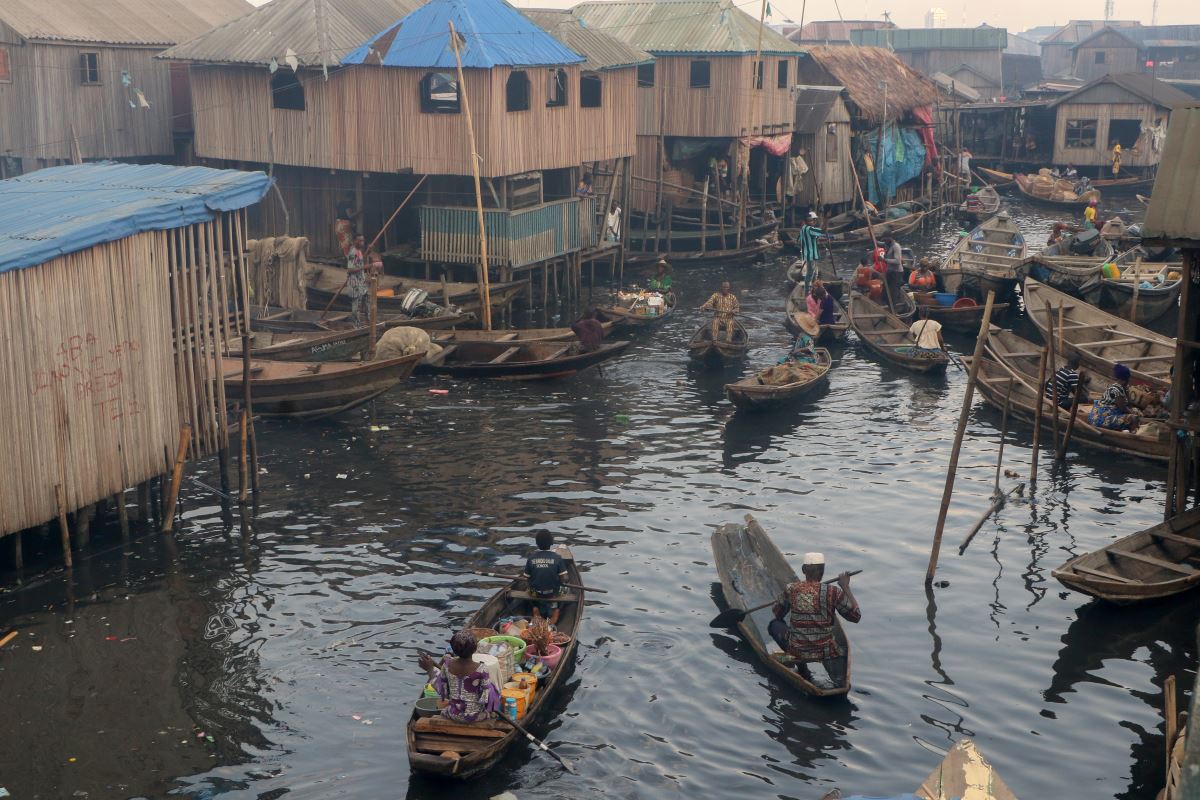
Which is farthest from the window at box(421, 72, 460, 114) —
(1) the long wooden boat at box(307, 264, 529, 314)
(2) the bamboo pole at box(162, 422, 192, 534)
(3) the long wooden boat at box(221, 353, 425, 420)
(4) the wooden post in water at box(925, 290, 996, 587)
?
(4) the wooden post in water at box(925, 290, 996, 587)

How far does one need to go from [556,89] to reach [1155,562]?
20771 mm

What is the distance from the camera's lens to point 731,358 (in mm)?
25406

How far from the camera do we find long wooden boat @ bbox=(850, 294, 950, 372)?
2480cm

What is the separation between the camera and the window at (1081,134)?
5375 cm

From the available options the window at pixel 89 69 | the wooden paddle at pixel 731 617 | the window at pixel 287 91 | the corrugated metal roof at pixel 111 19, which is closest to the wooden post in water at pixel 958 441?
the wooden paddle at pixel 731 617

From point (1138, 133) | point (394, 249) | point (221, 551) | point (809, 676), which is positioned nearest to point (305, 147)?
point (394, 249)

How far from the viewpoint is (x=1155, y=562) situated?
45.6ft

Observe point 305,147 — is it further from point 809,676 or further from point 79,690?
point 809,676

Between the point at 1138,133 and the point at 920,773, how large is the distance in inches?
1924

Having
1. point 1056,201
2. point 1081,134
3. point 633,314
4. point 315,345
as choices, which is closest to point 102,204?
point 315,345

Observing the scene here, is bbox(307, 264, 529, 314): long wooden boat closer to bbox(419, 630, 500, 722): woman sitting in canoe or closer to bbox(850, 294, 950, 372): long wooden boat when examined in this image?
bbox(850, 294, 950, 372): long wooden boat

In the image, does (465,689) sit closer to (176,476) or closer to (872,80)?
(176,476)

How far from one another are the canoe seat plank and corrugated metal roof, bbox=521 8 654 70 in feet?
68.7

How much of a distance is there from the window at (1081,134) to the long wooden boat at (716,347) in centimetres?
3503
